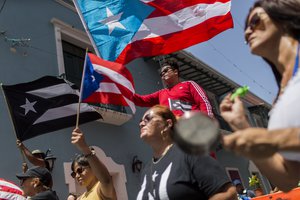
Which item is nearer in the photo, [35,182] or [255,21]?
[255,21]

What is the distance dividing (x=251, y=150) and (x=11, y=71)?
21.0 feet

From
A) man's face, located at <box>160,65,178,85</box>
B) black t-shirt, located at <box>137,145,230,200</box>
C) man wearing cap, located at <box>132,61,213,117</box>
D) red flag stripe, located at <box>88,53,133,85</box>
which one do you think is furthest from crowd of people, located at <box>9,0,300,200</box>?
red flag stripe, located at <box>88,53,133,85</box>

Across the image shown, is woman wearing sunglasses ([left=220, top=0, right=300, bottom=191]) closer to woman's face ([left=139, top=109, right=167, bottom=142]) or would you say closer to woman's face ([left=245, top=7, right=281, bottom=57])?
woman's face ([left=245, top=7, right=281, bottom=57])

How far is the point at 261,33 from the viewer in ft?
4.82

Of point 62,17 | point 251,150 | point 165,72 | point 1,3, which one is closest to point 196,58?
point 62,17

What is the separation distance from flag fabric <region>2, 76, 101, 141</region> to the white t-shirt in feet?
12.0

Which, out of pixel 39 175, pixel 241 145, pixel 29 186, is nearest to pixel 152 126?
pixel 241 145

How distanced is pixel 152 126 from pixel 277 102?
120 centimetres

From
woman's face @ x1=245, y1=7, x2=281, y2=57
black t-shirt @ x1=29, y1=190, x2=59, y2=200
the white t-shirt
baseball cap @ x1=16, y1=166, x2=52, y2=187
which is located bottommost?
black t-shirt @ x1=29, y1=190, x2=59, y2=200

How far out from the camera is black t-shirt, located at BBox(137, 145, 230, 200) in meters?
1.97

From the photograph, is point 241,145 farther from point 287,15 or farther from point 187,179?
point 187,179

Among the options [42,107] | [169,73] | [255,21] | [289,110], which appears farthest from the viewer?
[42,107]

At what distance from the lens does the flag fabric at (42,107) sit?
4.48 m

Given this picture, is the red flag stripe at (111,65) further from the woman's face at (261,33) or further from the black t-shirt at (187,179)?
the woman's face at (261,33)
